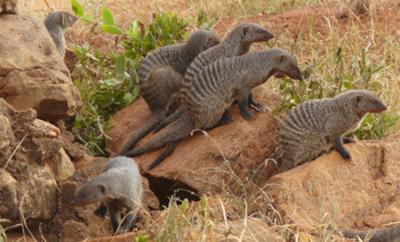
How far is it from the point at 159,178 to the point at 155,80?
716mm

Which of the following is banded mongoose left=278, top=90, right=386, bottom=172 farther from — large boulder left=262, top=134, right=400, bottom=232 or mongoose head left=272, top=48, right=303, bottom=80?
mongoose head left=272, top=48, right=303, bottom=80

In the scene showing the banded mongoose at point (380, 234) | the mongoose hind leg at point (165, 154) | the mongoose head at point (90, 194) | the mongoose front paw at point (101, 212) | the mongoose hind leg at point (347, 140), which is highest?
the mongoose head at point (90, 194)

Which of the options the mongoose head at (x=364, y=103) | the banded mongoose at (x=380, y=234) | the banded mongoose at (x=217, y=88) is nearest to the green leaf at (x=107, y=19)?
the banded mongoose at (x=217, y=88)

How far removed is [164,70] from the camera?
5.90m

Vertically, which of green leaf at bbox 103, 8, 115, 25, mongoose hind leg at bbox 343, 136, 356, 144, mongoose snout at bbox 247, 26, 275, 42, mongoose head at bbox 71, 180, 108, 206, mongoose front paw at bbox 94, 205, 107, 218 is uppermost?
mongoose snout at bbox 247, 26, 275, 42

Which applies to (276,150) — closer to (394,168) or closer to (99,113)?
(394,168)

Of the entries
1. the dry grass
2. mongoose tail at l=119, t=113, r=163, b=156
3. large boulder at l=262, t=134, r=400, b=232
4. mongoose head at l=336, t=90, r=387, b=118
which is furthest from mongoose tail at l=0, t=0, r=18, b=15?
mongoose head at l=336, t=90, r=387, b=118

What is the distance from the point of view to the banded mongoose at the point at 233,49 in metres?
5.62

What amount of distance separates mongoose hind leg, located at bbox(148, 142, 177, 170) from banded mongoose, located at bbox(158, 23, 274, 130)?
259 mm

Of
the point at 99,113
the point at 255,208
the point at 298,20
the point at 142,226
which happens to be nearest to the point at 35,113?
the point at 142,226

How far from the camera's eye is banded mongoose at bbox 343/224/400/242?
14.5 ft

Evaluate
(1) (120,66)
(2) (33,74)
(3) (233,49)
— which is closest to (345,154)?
(3) (233,49)

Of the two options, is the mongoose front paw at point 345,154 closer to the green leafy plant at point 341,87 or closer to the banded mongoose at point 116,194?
the green leafy plant at point 341,87

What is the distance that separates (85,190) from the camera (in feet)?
15.0
